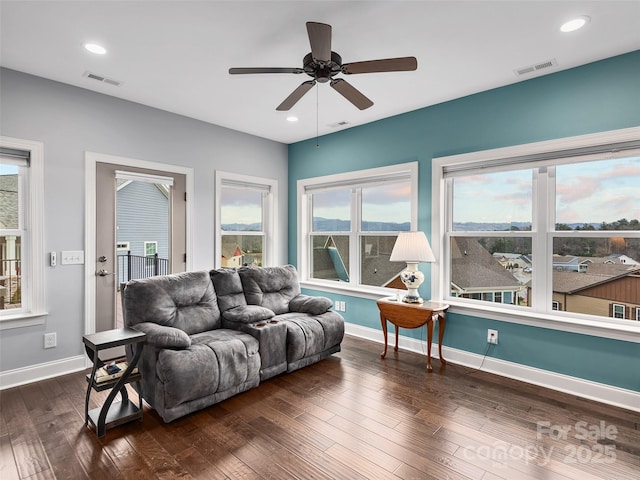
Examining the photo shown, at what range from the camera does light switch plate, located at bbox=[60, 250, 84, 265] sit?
3.31m

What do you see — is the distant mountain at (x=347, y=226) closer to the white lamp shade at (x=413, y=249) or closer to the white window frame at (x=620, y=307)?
the white lamp shade at (x=413, y=249)

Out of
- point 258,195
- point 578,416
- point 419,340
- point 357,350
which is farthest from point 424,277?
point 258,195

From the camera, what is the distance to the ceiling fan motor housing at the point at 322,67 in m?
2.30

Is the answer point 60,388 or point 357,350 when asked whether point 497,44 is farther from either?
point 60,388

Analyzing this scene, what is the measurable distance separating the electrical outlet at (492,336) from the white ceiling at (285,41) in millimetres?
2351

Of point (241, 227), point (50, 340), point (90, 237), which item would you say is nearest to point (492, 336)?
point (241, 227)

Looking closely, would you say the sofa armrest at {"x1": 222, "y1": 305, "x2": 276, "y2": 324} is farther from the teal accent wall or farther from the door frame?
the teal accent wall

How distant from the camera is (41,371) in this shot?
10.4ft

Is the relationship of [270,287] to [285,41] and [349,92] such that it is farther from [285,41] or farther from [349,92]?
[285,41]

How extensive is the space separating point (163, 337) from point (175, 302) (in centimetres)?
58

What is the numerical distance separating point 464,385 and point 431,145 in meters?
2.45

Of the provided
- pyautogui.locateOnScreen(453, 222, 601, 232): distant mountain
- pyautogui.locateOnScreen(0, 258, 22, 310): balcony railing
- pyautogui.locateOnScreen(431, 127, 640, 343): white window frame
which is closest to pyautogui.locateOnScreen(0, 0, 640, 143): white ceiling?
pyautogui.locateOnScreen(431, 127, 640, 343): white window frame

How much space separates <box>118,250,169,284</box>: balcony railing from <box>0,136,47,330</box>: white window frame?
2.24 feet

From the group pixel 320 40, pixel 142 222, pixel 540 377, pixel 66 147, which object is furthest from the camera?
pixel 142 222
